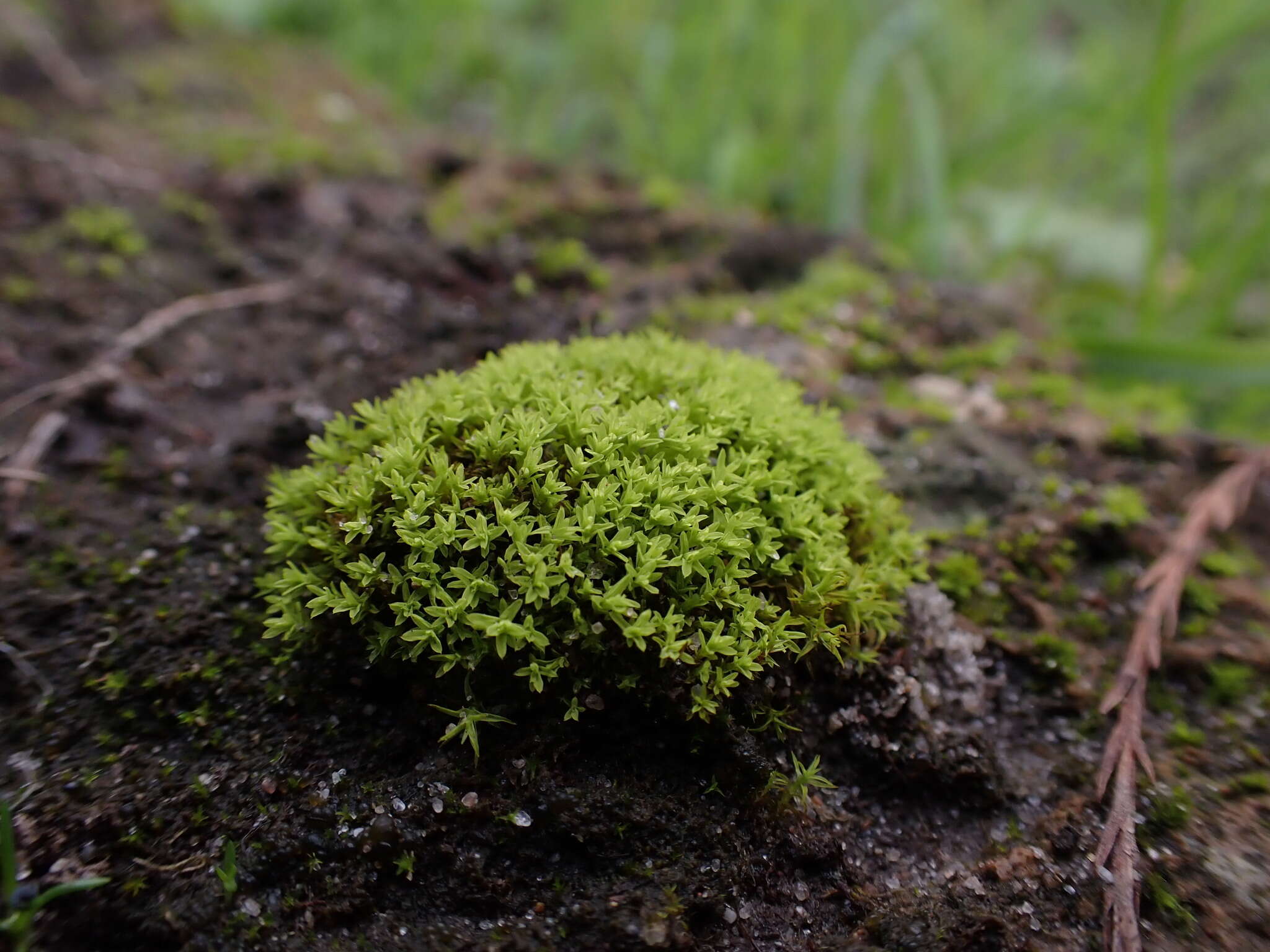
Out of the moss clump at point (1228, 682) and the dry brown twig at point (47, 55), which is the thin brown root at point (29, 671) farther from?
the dry brown twig at point (47, 55)

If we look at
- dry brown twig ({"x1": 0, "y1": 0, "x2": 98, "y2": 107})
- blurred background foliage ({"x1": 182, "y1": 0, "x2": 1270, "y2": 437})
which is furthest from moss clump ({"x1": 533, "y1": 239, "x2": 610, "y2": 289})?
dry brown twig ({"x1": 0, "y1": 0, "x2": 98, "y2": 107})

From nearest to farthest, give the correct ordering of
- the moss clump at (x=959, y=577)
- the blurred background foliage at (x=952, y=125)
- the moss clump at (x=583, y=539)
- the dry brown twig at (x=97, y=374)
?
1. the moss clump at (x=583, y=539)
2. the moss clump at (x=959, y=577)
3. the dry brown twig at (x=97, y=374)
4. the blurred background foliage at (x=952, y=125)

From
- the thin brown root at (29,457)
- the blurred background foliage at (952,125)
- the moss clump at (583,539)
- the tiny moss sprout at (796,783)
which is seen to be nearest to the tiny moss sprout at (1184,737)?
the moss clump at (583,539)

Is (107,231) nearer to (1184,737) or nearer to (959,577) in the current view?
(959,577)

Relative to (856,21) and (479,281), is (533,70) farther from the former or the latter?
(479,281)

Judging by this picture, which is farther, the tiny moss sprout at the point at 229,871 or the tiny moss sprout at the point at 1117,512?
the tiny moss sprout at the point at 1117,512

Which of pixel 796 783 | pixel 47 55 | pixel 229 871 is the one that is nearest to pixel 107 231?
pixel 47 55

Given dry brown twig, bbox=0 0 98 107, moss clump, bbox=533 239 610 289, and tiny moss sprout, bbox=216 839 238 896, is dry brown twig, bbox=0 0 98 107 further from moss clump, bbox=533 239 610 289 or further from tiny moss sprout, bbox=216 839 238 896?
tiny moss sprout, bbox=216 839 238 896
